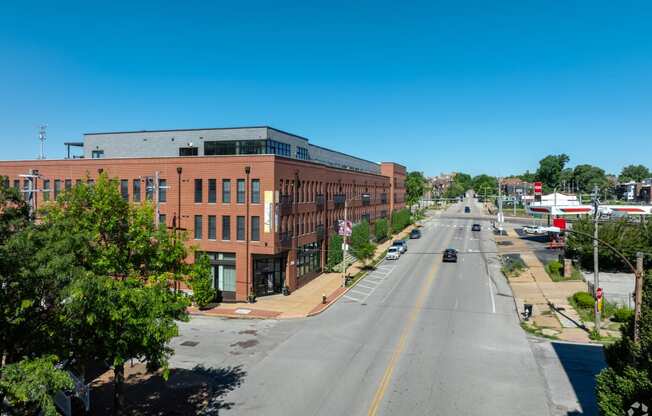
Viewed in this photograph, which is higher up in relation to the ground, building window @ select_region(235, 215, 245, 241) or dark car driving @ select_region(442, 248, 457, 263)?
building window @ select_region(235, 215, 245, 241)

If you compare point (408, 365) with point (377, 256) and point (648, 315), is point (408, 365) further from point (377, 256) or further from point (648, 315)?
point (377, 256)

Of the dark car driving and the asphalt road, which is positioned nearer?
the asphalt road

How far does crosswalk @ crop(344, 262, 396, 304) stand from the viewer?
40697 millimetres

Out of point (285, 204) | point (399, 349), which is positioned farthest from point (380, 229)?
point (399, 349)

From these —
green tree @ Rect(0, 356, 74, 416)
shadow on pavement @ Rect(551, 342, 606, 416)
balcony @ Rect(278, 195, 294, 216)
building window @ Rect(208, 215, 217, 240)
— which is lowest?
shadow on pavement @ Rect(551, 342, 606, 416)

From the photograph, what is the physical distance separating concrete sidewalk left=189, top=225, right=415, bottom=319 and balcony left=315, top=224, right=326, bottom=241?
5.69 m

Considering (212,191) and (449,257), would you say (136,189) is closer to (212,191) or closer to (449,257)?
(212,191)

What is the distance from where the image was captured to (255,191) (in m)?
39.5

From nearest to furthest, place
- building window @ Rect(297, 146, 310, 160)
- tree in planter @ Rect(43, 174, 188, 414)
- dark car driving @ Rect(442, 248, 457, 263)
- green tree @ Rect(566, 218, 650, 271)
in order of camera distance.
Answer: tree in planter @ Rect(43, 174, 188, 414) < green tree @ Rect(566, 218, 650, 271) < building window @ Rect(297, 146, 310, 160) < dark car driving @ Rect(442, 248, 457, 263)

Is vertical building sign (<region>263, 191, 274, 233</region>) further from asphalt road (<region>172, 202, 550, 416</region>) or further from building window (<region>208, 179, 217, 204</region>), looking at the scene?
asphalt road (<region>172, 202, 550, 416</region>)

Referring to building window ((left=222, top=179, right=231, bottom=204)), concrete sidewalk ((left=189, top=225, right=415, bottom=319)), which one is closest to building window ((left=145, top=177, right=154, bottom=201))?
building window ((left=222, top=179, right=231, bottom=204))

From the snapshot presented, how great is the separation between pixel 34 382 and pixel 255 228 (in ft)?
95.3

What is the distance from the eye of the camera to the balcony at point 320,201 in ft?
163

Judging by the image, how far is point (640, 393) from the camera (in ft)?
47.1
